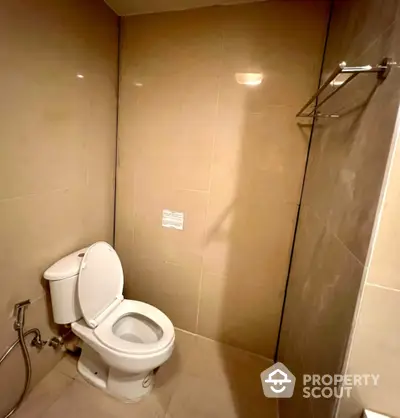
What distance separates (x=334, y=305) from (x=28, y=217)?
1.32 meters

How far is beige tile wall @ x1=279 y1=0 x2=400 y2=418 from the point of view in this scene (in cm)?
58

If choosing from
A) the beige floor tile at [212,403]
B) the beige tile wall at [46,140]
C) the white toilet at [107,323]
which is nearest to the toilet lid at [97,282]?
the white toilet at [107,323]

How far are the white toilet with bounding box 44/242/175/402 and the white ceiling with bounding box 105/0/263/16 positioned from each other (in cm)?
144

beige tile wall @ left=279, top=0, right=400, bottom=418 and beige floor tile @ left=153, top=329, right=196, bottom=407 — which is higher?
beige tile wall @ left=279, top=0, right=400, bottom=418

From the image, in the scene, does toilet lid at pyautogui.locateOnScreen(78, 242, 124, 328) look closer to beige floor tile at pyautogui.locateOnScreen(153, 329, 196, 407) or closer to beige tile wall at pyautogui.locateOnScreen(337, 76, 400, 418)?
beige floor tile at pyautogui.locateOnScreen(153, 329, 196, 407)

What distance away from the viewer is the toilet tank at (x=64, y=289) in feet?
4.06

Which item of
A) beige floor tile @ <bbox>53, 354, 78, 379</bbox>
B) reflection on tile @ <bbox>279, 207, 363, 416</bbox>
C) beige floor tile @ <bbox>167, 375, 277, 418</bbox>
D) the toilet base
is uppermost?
reflection on tile @ <bbox>279, 207, 363, 416</bbox>

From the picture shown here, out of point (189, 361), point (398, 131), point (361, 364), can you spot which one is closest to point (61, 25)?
point (398, 131)

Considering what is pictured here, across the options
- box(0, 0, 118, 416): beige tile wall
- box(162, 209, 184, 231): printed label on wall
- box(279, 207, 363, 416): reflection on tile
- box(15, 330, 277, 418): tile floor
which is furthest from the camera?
box(162, 209, 184, 231): printed label on wall

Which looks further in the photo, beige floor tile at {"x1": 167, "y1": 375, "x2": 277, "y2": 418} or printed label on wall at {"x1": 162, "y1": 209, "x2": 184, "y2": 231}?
printed label on wall at {"x1": 162, "y1": 209, "x2": 184, "y2": 231}

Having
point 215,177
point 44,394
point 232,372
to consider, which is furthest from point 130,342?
point 215,177

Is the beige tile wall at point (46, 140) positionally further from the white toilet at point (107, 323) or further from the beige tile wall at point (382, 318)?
the beige tile wall at point (382, 318)

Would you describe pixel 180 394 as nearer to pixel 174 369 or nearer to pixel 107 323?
pixel 174 369

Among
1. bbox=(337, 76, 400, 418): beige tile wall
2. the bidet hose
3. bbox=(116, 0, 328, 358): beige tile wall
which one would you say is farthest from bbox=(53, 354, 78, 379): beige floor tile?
bbox=(337, 76, 400, 418): beige tile wall
